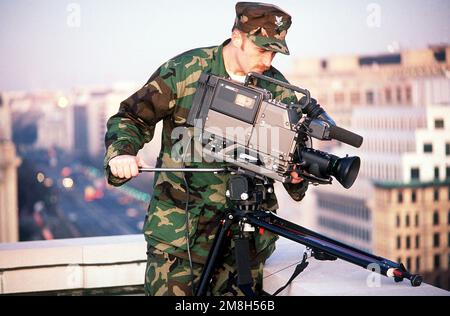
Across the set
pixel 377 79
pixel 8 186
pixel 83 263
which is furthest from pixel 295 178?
pixel 377 79

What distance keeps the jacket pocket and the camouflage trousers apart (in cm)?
6

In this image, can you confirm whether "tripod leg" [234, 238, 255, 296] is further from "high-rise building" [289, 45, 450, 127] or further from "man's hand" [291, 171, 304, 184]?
"high-rise building" [289, 45, 450, 127]

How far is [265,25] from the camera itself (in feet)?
9.26

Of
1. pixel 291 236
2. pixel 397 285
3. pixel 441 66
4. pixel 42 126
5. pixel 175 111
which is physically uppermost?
pixel 175 111

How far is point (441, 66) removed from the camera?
56.2 metres

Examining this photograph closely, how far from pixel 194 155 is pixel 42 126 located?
169ft

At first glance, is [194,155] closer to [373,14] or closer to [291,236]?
[291,236]

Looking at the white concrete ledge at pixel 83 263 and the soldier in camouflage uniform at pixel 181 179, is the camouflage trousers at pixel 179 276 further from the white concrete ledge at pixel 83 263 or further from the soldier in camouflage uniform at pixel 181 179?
the white concrete ledge at pixel 83 263

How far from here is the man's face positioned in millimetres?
2832

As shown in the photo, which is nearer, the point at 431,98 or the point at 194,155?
the point at 194,155

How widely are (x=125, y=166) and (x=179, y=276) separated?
0.52 metres

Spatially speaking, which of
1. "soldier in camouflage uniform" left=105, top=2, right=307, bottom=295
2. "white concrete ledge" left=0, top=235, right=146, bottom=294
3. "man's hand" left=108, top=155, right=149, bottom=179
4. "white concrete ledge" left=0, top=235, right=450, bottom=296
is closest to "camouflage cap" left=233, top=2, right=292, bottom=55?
"soldier in camouflage uniform" left=105, top=2, right=307, bottom=295

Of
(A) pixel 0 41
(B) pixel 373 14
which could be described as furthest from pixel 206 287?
(A) pixel 0 41

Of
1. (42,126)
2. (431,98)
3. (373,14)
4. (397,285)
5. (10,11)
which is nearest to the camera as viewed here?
(397,285)
